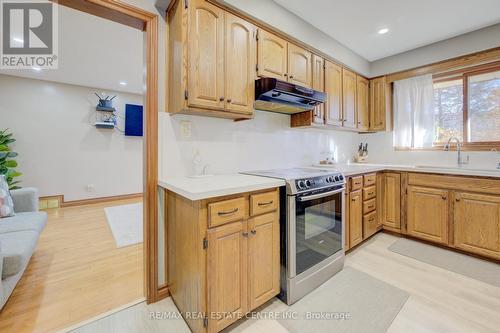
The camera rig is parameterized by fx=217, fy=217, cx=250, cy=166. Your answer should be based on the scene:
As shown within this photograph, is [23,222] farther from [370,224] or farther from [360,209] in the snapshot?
[370,224]

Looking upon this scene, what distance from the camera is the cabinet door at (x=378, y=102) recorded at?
338 cm

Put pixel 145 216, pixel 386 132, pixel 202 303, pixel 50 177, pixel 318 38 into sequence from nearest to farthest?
pixel 202 303
pixel 145 216
pixel 318 38
pixel 386 132
pixel 50 177

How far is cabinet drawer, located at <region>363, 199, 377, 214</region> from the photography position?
8.79ft

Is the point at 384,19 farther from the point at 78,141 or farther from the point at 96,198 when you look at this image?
the point at 96,198

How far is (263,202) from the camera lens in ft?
5.05

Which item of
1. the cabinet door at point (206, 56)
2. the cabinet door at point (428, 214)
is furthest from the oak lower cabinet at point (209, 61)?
the cabinet door at point (428, 214)

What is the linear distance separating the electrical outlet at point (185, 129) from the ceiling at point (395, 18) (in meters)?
1.49

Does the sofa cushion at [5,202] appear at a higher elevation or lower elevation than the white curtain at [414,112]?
lower

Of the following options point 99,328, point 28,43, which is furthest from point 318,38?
point 28,43

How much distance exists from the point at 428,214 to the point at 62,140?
640 centimetres

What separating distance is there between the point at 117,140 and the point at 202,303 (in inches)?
195

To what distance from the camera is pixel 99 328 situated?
145cm

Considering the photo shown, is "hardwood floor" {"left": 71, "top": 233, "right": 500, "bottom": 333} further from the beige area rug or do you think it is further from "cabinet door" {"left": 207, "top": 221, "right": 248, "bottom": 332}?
"cabinet door" {"left": 207, "top": 221, "right": 248, "bottom": 332}

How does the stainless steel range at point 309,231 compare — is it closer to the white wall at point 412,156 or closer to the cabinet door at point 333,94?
the cabinet door at point 333,94
